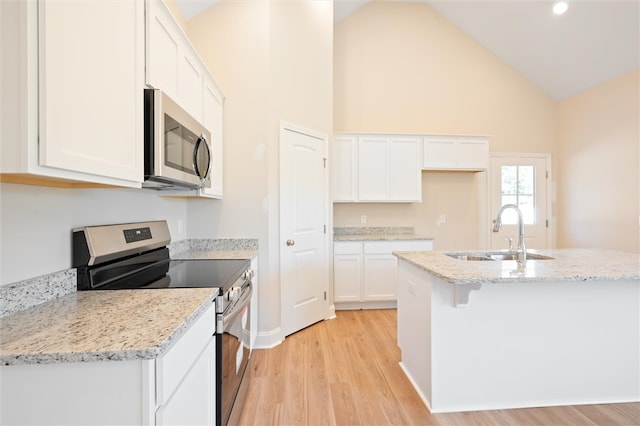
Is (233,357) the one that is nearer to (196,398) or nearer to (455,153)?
(196,398)

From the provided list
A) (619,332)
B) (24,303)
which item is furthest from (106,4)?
(619,332)

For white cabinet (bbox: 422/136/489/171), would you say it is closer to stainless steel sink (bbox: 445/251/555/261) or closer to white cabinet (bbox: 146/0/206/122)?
stainless steel sink (bbox: 445/251/555/261)

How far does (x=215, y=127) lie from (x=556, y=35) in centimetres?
445

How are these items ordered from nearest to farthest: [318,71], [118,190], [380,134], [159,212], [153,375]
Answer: [153,375] → [118,190] → [159,212] → [318,71] → [380,134]

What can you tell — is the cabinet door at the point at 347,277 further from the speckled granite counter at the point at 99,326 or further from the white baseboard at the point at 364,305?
the speckled granite counter at the point at 99,326

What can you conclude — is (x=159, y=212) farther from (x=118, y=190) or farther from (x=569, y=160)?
(x=569, y=160)

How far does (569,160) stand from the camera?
461 centimetres

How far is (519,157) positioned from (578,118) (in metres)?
0.90

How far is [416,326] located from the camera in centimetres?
208

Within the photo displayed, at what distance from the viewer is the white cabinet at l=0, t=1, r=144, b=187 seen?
791mm

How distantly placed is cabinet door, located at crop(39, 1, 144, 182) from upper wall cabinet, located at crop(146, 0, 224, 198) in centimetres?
8

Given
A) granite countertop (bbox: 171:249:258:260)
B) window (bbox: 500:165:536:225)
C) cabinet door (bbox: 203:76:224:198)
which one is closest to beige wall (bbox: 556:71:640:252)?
window (bbox: 500:165:536:225)

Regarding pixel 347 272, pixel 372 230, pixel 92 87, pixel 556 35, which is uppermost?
pixel 556 35

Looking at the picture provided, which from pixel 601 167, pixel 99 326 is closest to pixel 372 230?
pixel 601 167
